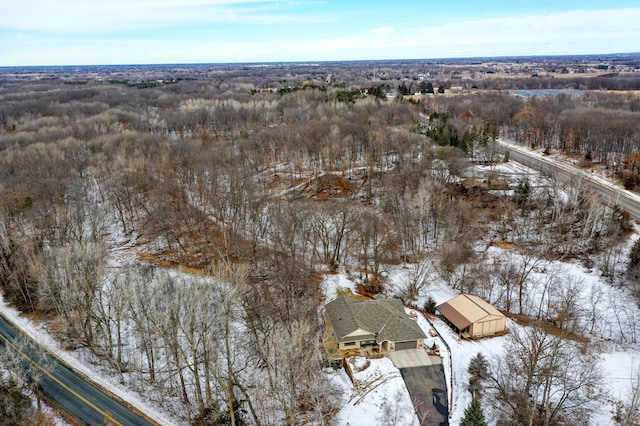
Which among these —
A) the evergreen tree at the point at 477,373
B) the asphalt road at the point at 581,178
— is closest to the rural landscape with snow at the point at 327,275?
the evergreen tree at the point at 477,373

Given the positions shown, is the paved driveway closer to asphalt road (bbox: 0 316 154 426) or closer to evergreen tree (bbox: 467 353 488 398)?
evergreen tree (bbox: 467 353 488 398)

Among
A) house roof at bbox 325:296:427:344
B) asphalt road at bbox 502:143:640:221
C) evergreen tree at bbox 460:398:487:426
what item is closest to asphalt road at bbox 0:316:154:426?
house roof at bbox 325:296:427:344

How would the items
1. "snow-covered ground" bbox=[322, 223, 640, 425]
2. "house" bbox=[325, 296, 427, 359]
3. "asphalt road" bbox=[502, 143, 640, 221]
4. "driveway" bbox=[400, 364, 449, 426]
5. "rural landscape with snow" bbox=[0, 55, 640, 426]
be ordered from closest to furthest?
"driveway" bbox=[400, 364, 449, 426]
"snow-covered ground" bbox=[322, 223, 640, 425]
"rural landscape with snow" bbox=[0, 55, 640, 426]
"house" bbox=[325, 296, 427, 359]
"asphalt road" bbox=[502, 143, 640, 221]

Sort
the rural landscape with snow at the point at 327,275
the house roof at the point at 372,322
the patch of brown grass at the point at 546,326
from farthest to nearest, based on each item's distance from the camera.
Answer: the patch of brown grass at the point at 546,326
the house roof at the point at 372,322
the rural landscape with snow at the point at 327,275

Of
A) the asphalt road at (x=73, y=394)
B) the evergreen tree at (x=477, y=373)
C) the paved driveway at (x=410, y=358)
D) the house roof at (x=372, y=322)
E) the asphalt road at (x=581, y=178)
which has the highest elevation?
the asphalt road at (x=581, y=178)

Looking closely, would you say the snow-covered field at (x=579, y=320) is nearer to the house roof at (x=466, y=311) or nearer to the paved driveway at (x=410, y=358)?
the paved driveway at (x=410, y=358)

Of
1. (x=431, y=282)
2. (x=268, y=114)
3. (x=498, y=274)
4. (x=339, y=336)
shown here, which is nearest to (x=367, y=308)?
(x=339, y=336)

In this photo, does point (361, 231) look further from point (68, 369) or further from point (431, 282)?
point (68, 369)
